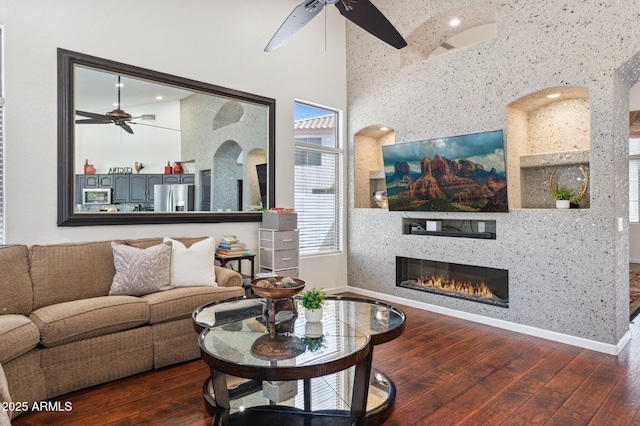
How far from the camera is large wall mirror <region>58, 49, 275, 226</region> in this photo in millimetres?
3383

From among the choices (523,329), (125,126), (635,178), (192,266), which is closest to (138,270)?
(192,266)

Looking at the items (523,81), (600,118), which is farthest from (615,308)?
(523,81)

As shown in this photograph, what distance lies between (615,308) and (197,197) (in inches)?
161

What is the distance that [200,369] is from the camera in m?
3.00

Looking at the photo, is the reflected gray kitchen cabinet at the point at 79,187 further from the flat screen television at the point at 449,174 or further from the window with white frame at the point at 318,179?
the flat screen television at the point at 449,174

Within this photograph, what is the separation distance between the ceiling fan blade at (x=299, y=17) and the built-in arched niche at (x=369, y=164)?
2.58m

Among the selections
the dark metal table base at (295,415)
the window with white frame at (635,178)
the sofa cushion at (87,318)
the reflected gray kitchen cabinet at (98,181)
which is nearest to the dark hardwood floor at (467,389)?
the dark metal table base at (295,415)

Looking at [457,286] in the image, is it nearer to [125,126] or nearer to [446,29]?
[446,29]

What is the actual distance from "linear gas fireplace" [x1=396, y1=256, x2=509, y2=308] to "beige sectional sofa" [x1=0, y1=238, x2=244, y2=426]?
8.39 ft

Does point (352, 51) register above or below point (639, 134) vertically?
above

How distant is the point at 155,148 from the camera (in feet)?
12.6

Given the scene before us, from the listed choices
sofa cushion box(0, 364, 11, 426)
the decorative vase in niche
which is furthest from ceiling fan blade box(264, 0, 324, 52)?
sofa cushion box(0, 364, 11, 426)

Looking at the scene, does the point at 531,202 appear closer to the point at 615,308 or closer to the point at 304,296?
the point at 615,308

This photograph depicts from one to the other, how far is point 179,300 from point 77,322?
0.71m
